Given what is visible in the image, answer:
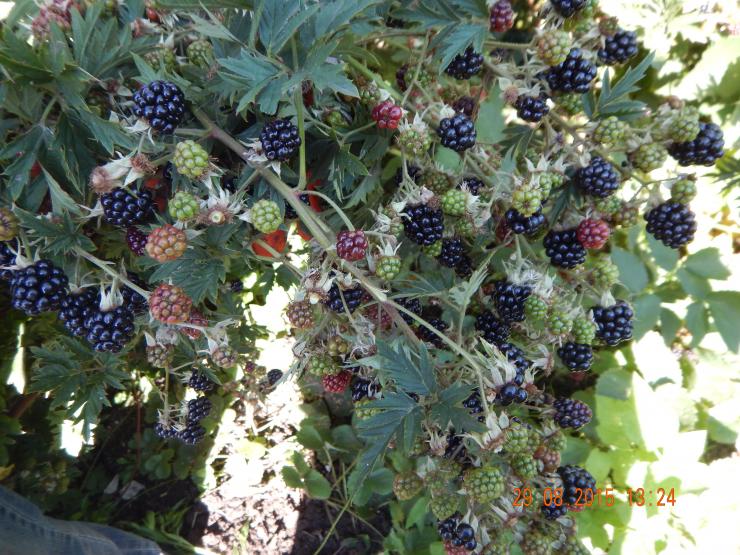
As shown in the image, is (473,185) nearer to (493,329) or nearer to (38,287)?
(493,329)

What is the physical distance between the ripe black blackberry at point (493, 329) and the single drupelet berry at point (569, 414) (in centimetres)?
23

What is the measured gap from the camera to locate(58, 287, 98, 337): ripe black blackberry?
111cm

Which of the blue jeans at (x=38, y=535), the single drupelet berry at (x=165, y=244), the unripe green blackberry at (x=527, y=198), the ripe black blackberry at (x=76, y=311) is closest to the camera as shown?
the single drupelet berry at (x=165, y=244)

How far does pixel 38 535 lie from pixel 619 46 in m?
2.33

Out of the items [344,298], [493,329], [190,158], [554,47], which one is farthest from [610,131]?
[190,158]

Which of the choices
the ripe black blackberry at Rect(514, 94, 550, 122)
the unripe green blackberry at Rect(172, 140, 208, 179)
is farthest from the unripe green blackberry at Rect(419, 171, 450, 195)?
the unripe green blackberry at Rect(172, 140, 208, 179)

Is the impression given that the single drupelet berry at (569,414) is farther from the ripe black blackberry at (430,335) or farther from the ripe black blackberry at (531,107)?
the ripe black blackberry at (531,107)

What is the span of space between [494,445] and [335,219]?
2.45 feet

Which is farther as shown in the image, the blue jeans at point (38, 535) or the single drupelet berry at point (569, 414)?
the blue jeans at point (38, 535)

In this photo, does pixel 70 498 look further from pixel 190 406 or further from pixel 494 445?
pixel 494 445

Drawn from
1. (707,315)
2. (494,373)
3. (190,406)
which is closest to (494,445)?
(494,373)

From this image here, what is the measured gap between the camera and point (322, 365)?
1180 mm

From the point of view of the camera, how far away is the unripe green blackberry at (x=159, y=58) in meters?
1.14

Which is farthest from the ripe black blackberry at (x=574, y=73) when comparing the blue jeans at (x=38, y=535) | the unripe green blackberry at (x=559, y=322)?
the blue jeans at (x=38, y=535)
